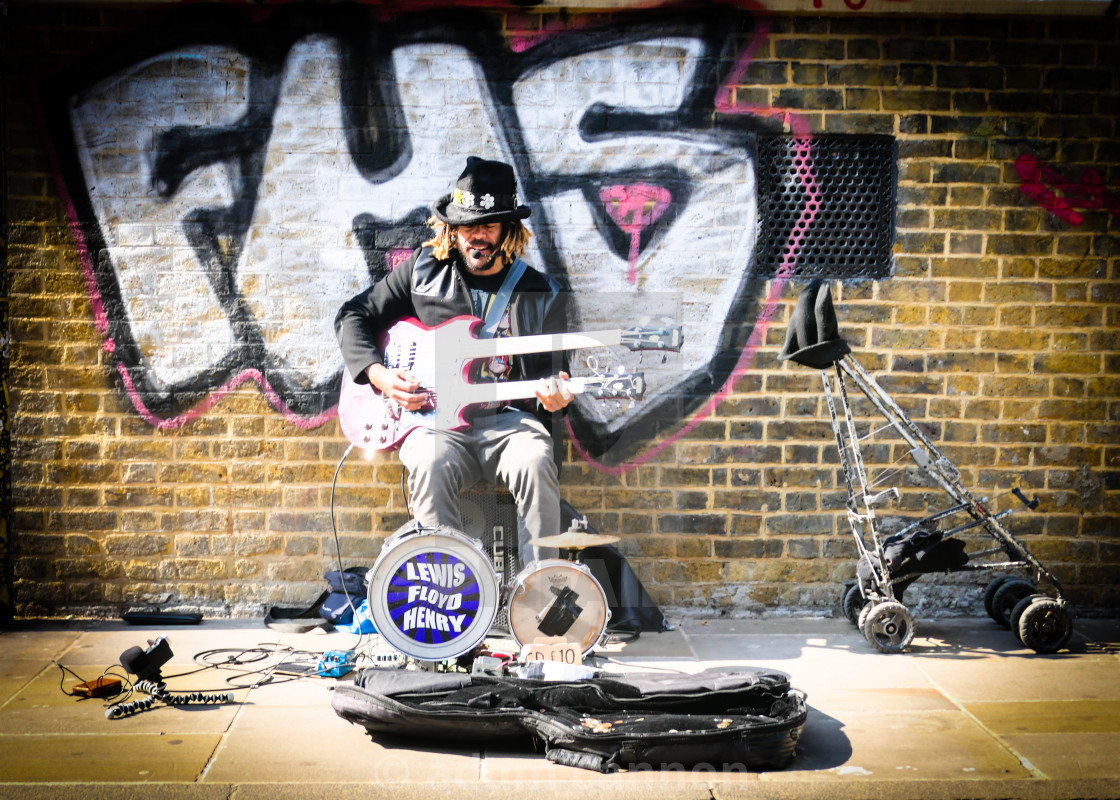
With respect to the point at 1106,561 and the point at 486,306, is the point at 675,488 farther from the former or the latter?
the point at 1106,561

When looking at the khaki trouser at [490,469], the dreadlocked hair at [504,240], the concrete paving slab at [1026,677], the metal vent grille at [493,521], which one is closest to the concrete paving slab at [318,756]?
the khaki trouser at [490,469]

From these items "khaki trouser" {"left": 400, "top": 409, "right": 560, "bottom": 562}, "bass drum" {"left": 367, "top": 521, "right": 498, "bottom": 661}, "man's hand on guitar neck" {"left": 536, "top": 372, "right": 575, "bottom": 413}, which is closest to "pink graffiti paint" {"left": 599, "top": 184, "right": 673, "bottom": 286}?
"man's hand on guitar neck" {"left": 536, "top": 372, "right": 575, "bottom": 413}

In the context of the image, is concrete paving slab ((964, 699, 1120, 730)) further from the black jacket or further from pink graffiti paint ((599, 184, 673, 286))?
pink graffiti paint ((599, 184, 673, 286))

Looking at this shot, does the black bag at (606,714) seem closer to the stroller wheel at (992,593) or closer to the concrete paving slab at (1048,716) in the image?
the concrete paving slab at (1048,716)

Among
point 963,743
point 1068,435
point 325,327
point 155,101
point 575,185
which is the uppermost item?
point 155,101

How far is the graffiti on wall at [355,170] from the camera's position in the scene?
17.4 feet

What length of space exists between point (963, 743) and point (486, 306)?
2891 mm

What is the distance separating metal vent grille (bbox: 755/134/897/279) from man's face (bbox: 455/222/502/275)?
1.49 m

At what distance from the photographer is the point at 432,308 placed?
16.5ft

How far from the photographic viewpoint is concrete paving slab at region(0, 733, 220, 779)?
3.40 meters

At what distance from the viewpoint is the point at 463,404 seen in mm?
4824

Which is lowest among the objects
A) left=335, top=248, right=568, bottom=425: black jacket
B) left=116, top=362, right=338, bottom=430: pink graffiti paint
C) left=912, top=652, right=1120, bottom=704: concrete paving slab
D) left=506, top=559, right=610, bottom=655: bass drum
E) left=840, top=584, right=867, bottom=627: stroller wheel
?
left=912, top=652, right=1120, bottom=704: concrete paving slab

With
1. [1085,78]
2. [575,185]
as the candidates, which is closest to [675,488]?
[575,185]

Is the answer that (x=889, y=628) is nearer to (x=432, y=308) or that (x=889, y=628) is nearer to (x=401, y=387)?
(x=401, y=387)
